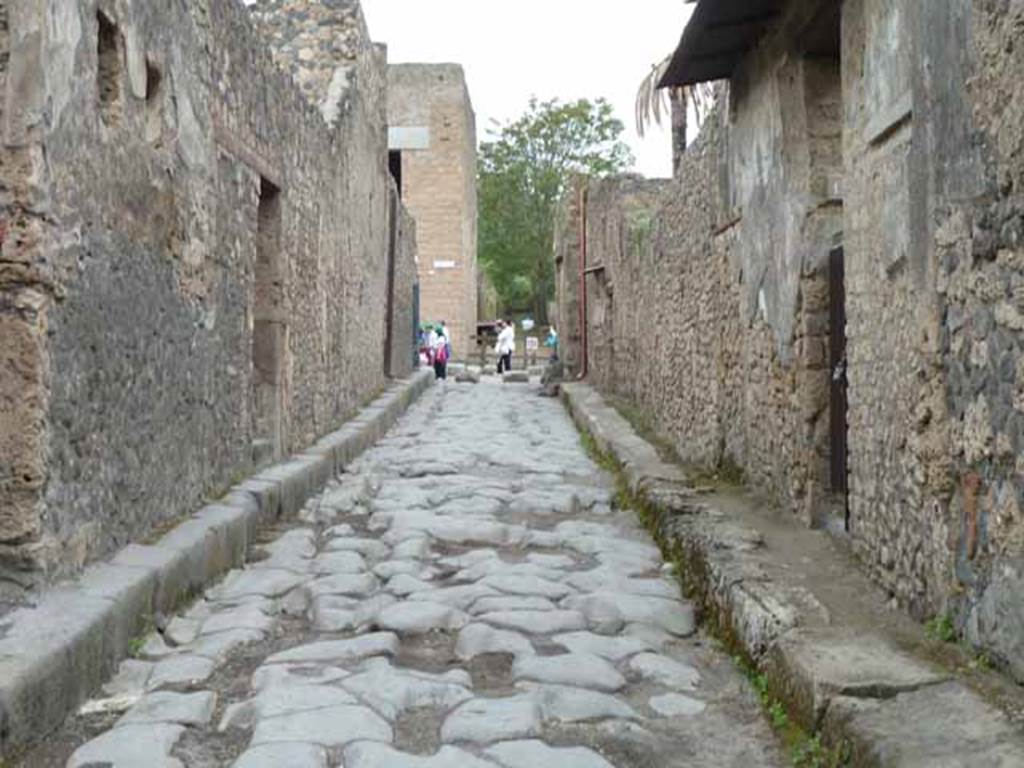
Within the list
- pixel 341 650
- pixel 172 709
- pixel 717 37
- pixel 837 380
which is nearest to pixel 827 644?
pixel 341 650

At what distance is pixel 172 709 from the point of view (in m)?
3.21

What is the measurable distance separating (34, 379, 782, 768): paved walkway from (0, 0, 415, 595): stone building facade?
57 cm

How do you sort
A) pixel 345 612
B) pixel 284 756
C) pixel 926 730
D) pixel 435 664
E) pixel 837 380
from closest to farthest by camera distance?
1. pixel 926 730
2. pixel 284 756
3. pixel 435 664
4. pixel 345 612
5. pixel 837 380

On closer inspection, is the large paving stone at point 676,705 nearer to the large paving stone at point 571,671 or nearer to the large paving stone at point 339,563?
the large paving stone at point 571,671

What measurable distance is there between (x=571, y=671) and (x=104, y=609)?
1.46m

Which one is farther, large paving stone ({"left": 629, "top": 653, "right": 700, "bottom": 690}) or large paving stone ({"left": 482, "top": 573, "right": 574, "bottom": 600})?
large paving stone ({"left": 482, "top": 573, "right": 574, "bottom": 600})

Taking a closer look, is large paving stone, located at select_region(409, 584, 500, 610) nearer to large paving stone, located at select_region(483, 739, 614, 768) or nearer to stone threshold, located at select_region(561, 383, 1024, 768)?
stone threshold, located at select_region(561, 383, 1024, 768)

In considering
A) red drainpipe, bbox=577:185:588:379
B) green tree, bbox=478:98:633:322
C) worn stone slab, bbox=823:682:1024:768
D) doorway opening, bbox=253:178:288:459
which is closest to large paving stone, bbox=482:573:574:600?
worn stone slab, bbox=823:682:1024:768

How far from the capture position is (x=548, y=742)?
9.71ft

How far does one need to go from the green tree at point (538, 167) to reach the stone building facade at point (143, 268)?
33123mm

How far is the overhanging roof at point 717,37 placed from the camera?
17.4ft

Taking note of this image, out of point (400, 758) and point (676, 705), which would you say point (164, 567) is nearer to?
point (400, 758)

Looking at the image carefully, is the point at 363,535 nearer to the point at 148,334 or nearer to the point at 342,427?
the point at 148,334

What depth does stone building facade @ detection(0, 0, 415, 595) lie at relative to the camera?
3.41 meters
